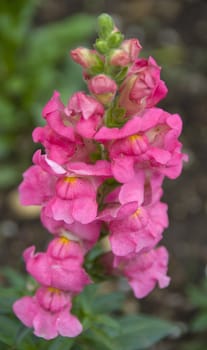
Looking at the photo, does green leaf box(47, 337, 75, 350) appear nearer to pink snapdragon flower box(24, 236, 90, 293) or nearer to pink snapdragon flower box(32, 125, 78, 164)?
pink snapdragon flower box(24, 236, 90, 293)

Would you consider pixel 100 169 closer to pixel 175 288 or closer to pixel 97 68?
pixel 97 68

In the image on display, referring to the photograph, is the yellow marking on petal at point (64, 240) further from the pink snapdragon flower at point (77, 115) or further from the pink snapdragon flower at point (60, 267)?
the pink snapdragon flower at point (77, 115)

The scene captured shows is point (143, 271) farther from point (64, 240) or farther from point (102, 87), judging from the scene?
point (102, 87)

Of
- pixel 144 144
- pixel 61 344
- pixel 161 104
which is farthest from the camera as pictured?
pixel 161 104

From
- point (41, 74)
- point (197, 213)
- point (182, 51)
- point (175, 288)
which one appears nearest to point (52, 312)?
point (175, 288)

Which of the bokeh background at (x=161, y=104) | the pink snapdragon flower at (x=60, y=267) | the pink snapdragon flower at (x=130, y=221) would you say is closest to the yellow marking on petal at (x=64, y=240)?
the pink snapdragon flower at (x=60, y=267)

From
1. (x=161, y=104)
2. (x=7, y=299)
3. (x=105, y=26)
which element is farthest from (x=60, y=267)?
(x=161, y=104)
